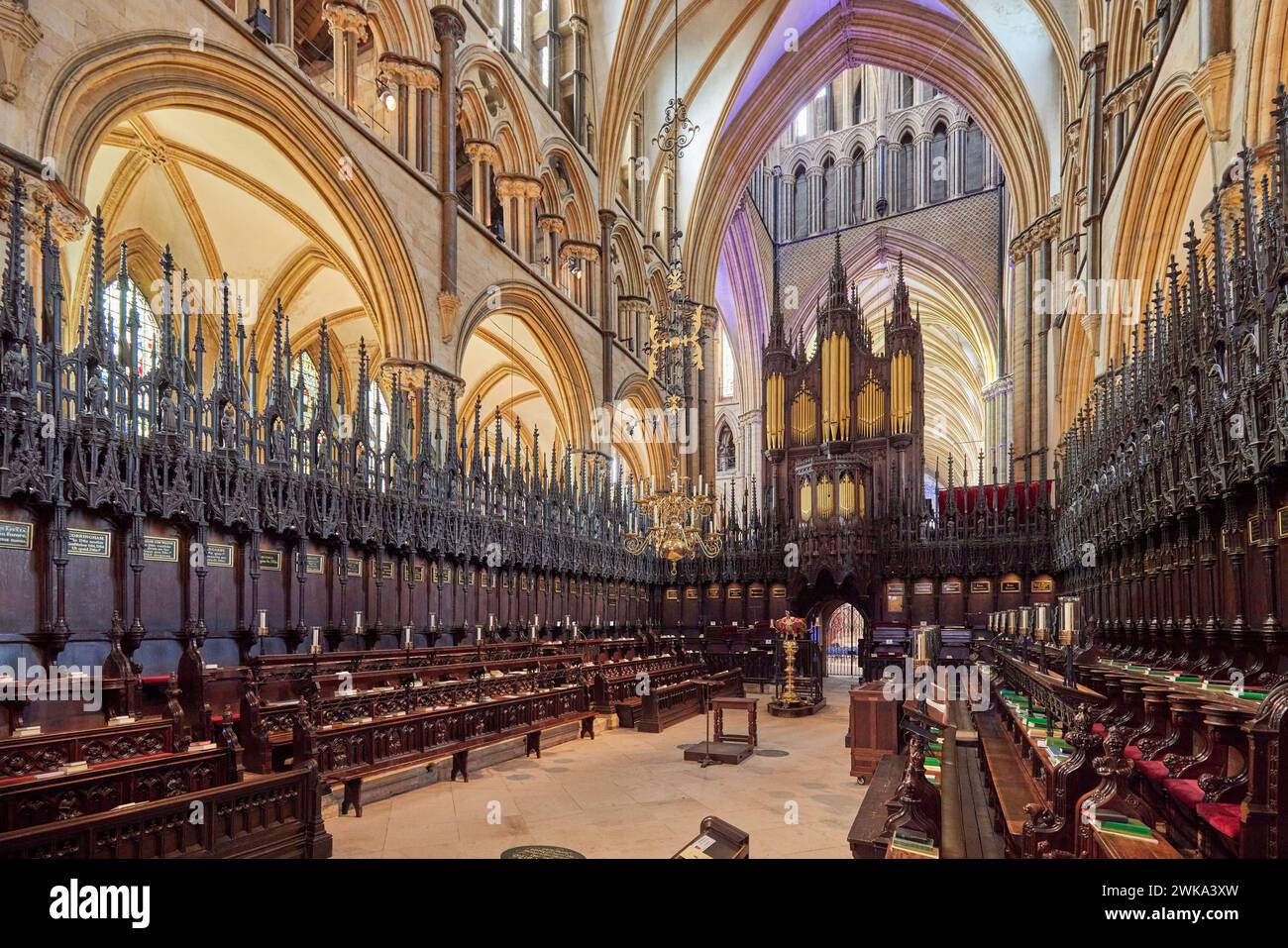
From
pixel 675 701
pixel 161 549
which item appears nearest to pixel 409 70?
pixel 161 549

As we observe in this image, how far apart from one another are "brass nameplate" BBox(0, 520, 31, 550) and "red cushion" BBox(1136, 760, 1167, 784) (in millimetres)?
7848

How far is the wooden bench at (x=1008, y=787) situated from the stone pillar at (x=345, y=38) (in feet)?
39.0

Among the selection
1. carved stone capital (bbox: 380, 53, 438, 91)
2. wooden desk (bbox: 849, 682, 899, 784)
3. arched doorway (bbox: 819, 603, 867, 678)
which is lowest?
arched doorway (bbox: 819, 603, 867, 678)

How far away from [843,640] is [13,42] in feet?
116

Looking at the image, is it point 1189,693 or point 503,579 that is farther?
point 503,579

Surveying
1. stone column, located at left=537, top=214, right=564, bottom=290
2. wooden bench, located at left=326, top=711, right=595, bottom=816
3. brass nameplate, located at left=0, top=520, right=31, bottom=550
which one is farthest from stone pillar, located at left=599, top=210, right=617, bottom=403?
brass nameplate, located at left=0, top=520, right=31, bottom=550

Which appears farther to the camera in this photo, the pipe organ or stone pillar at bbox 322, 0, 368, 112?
the pipe organ

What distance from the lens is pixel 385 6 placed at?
12562 mm

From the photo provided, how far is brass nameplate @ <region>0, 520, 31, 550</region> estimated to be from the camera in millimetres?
6094

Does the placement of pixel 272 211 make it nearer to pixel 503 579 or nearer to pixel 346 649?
pixel 503 579

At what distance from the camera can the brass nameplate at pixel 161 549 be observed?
723cm

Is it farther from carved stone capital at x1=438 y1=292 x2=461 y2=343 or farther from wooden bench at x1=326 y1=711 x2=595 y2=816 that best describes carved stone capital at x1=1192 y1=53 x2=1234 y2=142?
carved stone capital at x1=438 y1=292 x2=461 y2=343

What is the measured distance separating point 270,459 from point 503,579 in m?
5.45

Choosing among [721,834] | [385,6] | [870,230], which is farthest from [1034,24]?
[721,834]
